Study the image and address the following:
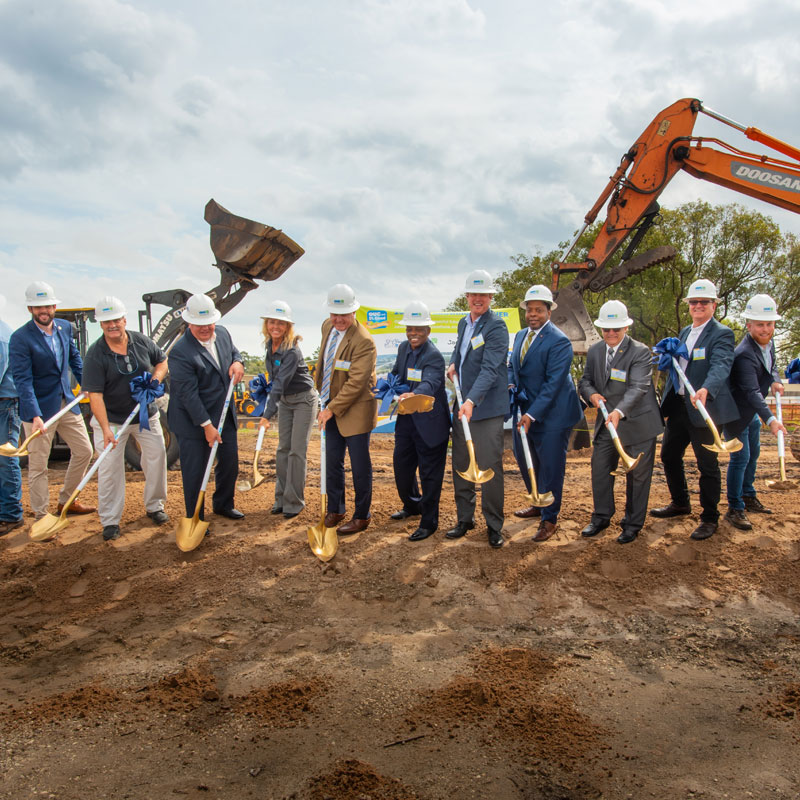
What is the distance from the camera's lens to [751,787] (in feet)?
8.09

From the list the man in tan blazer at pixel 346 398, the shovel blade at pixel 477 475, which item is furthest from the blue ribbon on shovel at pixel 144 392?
the shovel blade at pixel 477 475

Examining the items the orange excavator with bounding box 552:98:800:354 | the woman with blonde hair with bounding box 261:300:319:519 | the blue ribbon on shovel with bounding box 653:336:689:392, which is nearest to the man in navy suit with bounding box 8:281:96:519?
the woman with blonde hair with bounding box 261:300:319:519

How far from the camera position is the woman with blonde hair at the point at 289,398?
552 cm

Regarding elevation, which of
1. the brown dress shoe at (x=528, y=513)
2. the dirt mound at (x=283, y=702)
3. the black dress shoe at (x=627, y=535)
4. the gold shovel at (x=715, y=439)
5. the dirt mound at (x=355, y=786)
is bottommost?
the dirt mound at (x=355, y=786)

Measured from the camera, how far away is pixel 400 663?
3.53 meters

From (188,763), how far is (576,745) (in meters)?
1.63

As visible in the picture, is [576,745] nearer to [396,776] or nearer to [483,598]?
[396,776]

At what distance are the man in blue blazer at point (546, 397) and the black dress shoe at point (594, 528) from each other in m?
0.25

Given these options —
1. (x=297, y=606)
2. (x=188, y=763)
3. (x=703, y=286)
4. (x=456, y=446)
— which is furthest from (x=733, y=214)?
(x=188, y=763)

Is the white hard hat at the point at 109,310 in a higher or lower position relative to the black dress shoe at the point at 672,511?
higher

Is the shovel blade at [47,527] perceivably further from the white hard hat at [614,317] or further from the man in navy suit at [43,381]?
the white hard hat at [614,317]

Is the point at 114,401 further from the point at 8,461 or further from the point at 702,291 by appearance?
the point at 702,291

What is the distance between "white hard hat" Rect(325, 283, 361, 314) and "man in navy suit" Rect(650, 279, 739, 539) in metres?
2.71

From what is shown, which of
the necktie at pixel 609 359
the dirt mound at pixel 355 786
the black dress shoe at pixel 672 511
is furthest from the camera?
the black dress shoe at pixel 672 511
